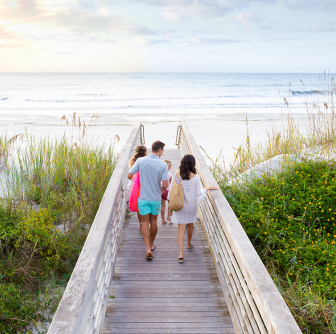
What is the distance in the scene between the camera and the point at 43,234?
4559mm

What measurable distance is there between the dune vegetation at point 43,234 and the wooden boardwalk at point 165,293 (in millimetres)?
1006

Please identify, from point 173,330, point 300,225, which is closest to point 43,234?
point 173,330

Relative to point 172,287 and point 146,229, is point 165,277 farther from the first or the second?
point 146,229

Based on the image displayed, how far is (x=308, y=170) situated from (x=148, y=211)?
388 cm

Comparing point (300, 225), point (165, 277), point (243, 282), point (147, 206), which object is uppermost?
point (147, 206)

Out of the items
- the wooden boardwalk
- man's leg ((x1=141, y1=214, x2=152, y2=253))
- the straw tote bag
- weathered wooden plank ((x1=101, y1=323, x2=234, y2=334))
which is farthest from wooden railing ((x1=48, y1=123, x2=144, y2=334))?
the straw tote bag

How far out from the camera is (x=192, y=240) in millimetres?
4641

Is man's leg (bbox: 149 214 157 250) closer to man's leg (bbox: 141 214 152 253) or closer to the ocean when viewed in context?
man's leg (bbox: 141 214 152 253)

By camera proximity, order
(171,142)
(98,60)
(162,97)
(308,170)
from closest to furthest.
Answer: (308,170)
(171,142)
(162,97)
(98,60)

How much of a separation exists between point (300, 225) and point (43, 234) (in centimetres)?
416

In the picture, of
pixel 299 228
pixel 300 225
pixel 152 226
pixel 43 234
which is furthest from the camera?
pixel 299 228

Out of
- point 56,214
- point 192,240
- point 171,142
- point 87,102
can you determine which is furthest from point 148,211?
point 87,102

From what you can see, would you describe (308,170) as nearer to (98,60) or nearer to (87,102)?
(87,102)

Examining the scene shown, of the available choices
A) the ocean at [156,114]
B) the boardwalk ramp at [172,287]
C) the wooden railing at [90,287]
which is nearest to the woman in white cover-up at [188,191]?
the boardwalk ramp at [172,287]
